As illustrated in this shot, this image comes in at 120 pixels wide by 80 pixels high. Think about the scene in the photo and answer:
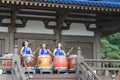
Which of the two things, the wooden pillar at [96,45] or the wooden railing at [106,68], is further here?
the wooden pillar at [96,45]

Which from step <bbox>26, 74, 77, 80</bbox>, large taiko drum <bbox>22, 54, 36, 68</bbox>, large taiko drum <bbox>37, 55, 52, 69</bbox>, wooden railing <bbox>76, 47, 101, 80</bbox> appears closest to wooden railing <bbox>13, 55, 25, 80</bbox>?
step <bbox>26, 74, 77, 80</bbox>

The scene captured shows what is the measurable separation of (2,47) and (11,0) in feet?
9.16

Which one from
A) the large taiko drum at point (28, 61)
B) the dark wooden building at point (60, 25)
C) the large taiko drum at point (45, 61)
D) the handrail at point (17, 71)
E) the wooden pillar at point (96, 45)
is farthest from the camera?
the wooden pillar at point (96, 45)

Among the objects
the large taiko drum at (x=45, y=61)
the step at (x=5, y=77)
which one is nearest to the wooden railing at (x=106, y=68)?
the large taiko drum at (x=45, y=61)

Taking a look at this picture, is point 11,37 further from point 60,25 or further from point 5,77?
point 5,77

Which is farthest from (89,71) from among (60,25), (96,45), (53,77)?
(96,45)

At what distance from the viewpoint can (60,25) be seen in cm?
1351

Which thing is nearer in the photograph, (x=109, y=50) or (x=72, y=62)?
(x=72, y=62)

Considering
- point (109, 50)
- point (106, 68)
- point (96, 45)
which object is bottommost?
point (109, 50)

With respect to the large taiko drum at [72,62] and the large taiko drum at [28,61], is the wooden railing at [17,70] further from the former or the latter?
the large taiko drum at [72,62]

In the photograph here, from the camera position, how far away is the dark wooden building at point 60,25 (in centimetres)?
1243

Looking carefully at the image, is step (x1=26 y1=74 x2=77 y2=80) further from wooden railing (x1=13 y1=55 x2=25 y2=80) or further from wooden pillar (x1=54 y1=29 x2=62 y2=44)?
wooden pillar (x1=54 y1=29 x2=62 y2=44)

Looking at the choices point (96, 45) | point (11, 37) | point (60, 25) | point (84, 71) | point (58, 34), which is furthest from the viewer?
point (96, 45)

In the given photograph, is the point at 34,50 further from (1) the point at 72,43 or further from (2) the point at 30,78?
(2) the point at 30,78
